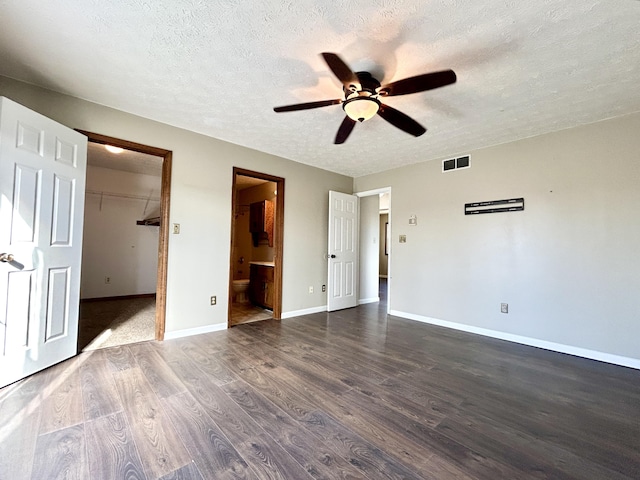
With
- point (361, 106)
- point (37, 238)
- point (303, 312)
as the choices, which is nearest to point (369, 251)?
point (303, 312)

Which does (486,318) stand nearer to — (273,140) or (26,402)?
(273,140)

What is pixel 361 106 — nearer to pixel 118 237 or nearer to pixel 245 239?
pixel 245 239

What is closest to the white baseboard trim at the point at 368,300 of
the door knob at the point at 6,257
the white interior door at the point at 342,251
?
the white interior door at the point at 342,251

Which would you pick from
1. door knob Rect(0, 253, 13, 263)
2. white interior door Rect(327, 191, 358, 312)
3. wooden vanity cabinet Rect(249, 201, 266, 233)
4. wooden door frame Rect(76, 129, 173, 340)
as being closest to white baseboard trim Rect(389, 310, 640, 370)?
white interior door Rect(327, 191, 358, 312)

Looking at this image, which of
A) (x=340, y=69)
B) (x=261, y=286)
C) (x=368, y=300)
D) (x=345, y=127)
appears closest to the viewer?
(x=340, y=69)

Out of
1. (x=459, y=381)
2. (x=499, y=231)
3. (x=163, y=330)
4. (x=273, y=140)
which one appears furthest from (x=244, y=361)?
(x=499, y=231)

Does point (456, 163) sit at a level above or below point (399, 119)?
above

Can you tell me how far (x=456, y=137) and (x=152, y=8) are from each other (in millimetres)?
3201

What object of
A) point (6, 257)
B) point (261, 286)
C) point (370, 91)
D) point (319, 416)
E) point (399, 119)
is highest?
point (370, 91)

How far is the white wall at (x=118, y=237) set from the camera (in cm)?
528

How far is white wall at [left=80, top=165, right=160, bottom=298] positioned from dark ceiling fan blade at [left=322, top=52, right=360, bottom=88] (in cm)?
521

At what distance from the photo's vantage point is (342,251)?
5004 mm

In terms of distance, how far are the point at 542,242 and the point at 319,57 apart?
318 cm

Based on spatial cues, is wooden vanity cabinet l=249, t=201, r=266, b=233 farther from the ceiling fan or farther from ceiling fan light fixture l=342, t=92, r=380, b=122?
ceiling fan light fixture l=342, t=92, r=380, b=122
